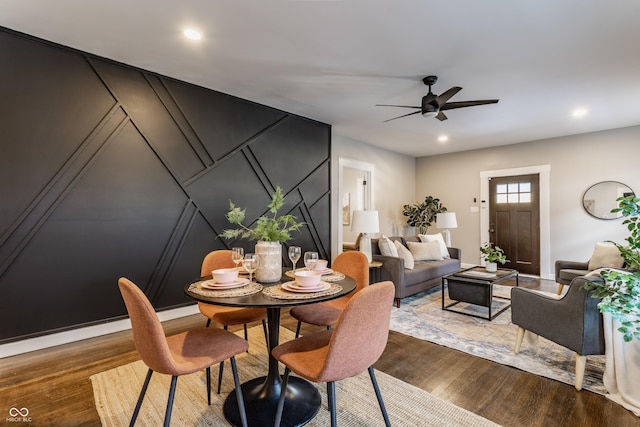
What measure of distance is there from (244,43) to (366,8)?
3.67ft

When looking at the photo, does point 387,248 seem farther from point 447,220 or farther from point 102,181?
point 102,181

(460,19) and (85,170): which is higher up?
(460,19)

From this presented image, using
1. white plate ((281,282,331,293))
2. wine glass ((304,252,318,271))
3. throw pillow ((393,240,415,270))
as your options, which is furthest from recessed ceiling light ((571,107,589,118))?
white plate ((281,282,331,293))

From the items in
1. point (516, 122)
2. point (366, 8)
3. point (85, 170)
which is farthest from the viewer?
point (516, 122)

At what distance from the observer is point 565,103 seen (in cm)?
407

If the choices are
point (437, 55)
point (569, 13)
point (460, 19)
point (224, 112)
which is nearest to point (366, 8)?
point (460, 19)

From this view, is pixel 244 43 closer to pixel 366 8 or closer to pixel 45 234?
pixel 366 8

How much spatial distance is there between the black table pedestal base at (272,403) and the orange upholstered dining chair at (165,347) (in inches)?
10.0

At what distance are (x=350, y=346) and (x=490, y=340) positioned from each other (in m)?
2.25

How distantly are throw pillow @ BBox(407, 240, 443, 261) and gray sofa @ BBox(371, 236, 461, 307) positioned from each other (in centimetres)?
10

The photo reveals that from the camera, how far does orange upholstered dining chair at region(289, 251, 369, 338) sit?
2.15 metres

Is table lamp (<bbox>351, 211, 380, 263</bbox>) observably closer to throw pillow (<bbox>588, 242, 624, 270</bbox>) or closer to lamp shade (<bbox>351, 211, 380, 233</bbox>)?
lamp shade (<bbox>351, 211, 380, 233</bbox>)

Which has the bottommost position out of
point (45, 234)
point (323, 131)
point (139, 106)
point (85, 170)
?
point (45, 234)

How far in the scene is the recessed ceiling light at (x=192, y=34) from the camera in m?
2.56
